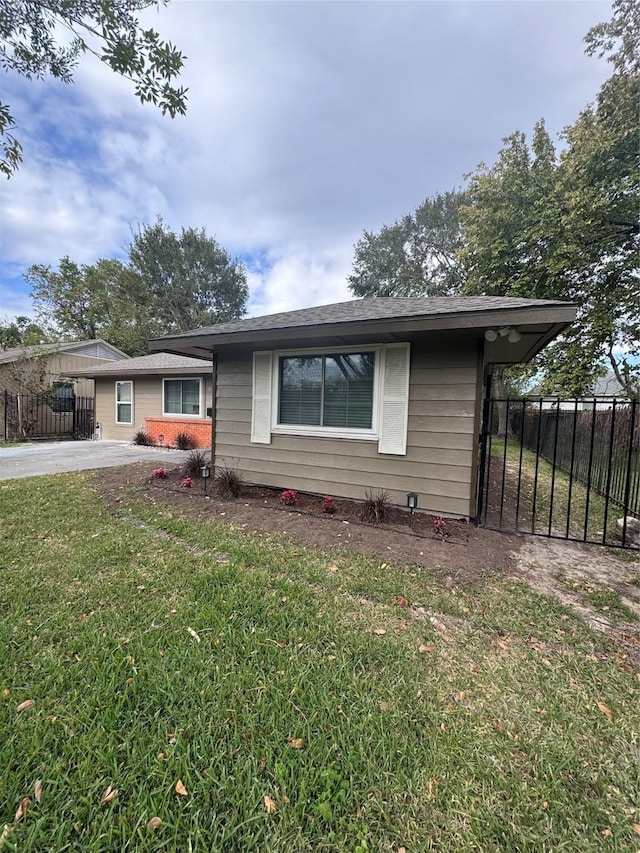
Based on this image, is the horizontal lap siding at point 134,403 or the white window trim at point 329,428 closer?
the white window trim at point 329,428

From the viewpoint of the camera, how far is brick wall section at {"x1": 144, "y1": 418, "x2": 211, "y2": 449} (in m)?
11.2

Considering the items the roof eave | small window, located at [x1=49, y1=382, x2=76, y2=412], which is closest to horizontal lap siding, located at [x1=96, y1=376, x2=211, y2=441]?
small window, located at [x1=49, y1=382, x2=76, y2=412]

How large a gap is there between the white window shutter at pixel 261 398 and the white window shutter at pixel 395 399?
73.8 inches

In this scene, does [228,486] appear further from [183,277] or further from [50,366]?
[183,277]

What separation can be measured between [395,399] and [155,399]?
33.7 ft

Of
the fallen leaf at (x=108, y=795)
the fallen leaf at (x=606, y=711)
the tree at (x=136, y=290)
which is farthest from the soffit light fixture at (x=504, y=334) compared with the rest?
the tree at (x=136, y=290)

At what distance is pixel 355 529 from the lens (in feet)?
13.7

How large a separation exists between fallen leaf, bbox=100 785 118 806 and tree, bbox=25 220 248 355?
26.1 m

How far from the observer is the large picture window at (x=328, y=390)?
4.94 meters

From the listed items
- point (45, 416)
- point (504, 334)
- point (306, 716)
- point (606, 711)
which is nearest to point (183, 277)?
point (45, 416)

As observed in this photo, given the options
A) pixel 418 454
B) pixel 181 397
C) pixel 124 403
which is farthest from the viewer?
pixel 124 403

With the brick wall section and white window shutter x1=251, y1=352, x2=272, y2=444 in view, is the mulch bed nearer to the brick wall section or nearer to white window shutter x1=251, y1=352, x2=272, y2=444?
white window shutter x1=251, y1=352, x2=272, y2=444

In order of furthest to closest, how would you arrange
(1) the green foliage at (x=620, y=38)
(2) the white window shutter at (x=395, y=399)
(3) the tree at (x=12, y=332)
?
(3) the tree at (x=12, y=332)
(1) the green foliage at (x=620, y=38)
(2) the white window shutter at (x=395, y=399)

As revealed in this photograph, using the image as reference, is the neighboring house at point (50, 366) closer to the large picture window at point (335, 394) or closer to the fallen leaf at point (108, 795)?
the large picture window at point (335, 394)
